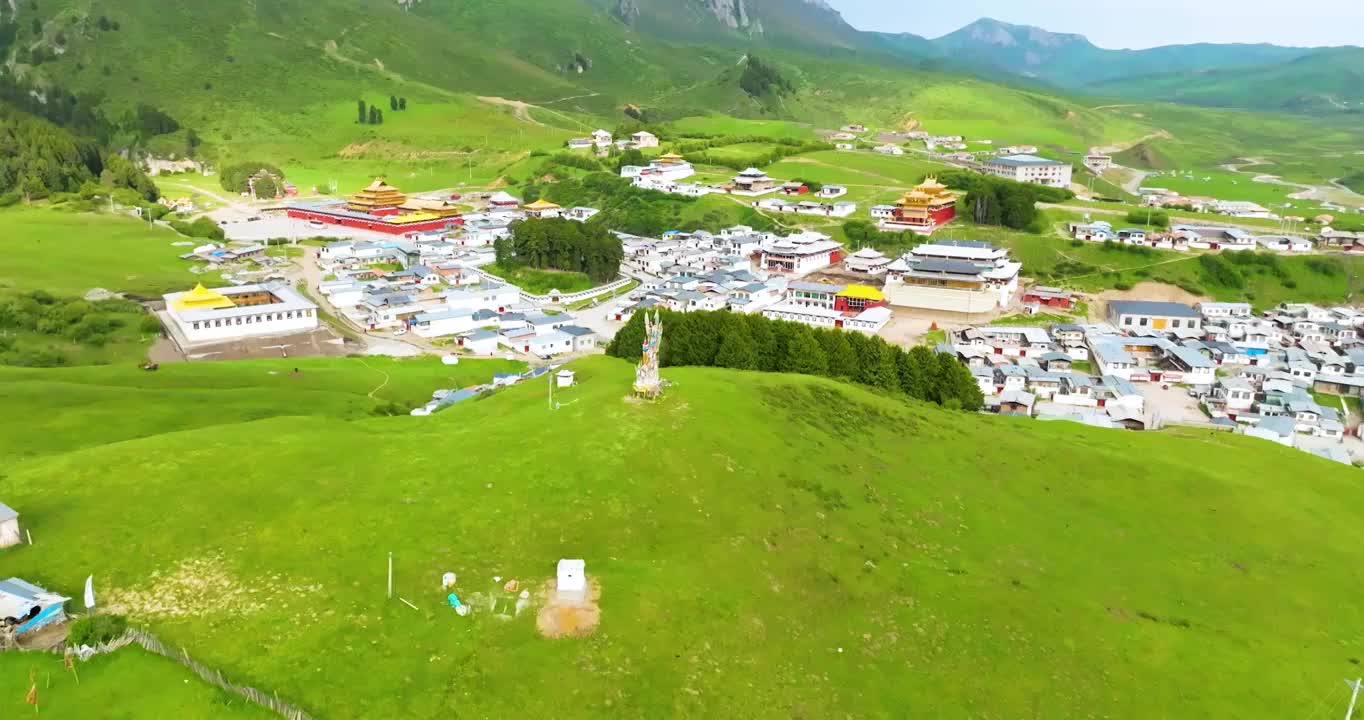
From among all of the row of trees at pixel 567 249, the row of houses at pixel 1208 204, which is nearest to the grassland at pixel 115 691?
the row of trees at pixel 567 249

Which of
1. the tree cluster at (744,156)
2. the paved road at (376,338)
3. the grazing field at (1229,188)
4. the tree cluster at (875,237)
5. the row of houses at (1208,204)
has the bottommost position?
the paved road at (376,338)

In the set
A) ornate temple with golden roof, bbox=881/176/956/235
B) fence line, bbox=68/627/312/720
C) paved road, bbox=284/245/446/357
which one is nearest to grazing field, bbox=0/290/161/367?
paved road, bbox=284/245/446/357

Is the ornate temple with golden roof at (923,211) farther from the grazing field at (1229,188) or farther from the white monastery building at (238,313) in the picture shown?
the white monastery building at (238,313)

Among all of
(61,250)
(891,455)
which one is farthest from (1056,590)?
(61,250)

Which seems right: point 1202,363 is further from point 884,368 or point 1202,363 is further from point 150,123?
point 150,123

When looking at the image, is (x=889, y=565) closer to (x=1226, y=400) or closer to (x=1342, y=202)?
(x=1226, y=400)

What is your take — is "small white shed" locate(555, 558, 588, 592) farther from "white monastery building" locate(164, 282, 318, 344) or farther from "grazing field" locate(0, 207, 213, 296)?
"grazing field" locate(0, 207, 213, 296)

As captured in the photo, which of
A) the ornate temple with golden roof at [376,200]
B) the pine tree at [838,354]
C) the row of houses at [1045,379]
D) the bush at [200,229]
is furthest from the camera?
the ornate temple with golden roof at [376,200]
